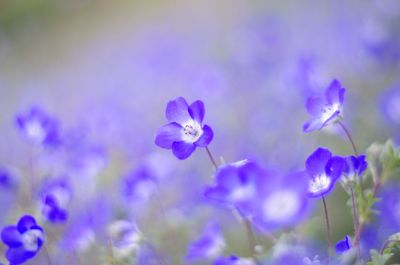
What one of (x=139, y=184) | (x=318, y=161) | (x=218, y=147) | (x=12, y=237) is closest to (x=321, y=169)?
(x=318, y=161)

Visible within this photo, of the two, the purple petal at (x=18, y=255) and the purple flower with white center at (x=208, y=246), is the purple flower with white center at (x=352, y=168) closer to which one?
the purple flower with white center at (x=208, y=246)

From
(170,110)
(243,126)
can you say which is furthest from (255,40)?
(170,110)

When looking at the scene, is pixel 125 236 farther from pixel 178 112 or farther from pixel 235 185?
pixel 235 185

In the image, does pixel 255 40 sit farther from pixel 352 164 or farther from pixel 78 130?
pixel 352 164

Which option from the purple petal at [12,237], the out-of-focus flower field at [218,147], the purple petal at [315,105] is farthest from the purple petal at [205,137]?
the purple petal at [12,237]

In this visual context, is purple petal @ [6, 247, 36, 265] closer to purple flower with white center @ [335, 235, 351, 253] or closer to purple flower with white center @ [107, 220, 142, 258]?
purple flower with white center @ [107, 220, 142, 258]
